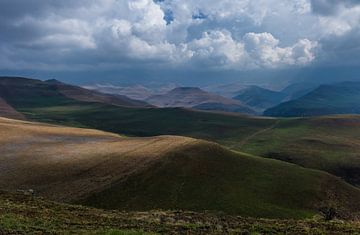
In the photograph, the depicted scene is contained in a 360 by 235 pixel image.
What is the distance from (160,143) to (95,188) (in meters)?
29.9

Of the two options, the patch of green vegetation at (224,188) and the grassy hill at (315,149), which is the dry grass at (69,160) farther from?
the grassy hill at (315,149)

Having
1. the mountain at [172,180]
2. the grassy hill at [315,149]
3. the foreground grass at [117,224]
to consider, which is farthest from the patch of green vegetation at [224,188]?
the grassy hill at [315,149]

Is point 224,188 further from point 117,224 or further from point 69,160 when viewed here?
point 117,224

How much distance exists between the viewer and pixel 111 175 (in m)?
67.4

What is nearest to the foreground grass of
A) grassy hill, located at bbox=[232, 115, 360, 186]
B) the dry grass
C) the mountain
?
the mountain

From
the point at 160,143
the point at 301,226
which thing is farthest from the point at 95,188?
the point at 301,226

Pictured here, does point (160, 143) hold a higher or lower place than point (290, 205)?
higher

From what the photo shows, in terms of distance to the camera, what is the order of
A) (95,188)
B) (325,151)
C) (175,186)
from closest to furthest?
(95,188) < (175,186) < (325,151)

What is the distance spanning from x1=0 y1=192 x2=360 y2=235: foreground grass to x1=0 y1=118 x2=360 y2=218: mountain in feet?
62.9

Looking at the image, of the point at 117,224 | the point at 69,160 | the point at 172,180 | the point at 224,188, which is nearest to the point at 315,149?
the point at 224,188

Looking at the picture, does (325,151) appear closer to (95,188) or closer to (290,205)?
(290,205)

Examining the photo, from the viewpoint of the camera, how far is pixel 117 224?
3328cm

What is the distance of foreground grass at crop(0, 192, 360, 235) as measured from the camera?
Result: 29.4m

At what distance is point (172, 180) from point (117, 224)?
117 ft
